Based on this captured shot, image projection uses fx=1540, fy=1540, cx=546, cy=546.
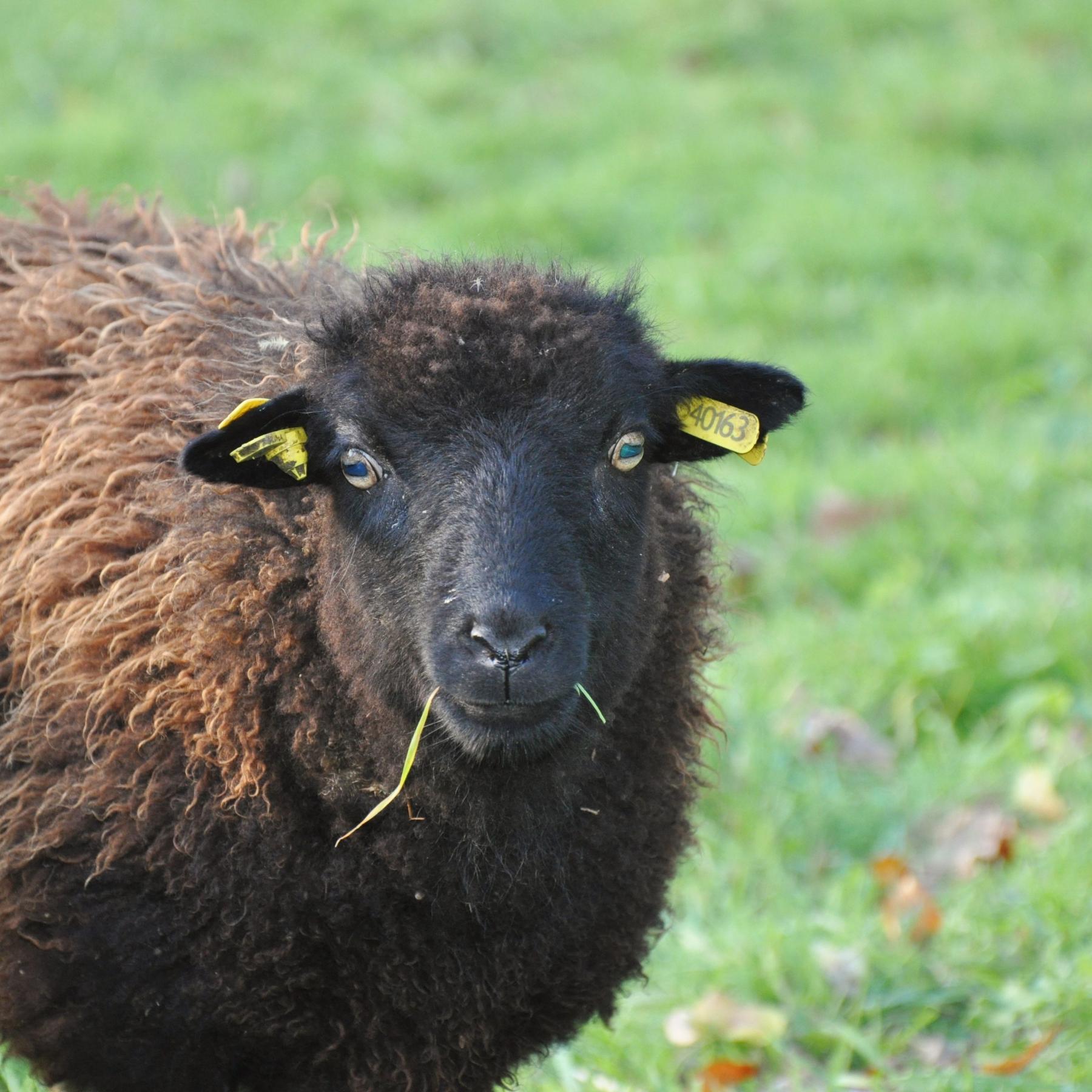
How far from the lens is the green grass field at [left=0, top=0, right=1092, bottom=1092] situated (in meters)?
4.93

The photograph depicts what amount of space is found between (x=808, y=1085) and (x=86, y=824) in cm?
229

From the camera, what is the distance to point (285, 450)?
347 centimetres

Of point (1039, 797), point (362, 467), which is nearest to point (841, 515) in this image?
point (1039, 797)

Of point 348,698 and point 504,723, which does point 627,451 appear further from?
point 348,698

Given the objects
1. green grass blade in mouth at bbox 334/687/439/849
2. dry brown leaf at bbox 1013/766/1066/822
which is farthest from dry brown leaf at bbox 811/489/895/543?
green grass blade in mouth at bbox 334/687/439/849

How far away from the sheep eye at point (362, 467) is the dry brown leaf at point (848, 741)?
10.5ft

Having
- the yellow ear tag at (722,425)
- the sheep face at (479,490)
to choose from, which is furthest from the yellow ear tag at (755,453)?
the sheep face at (479,490)

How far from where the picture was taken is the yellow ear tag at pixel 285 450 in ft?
11.3

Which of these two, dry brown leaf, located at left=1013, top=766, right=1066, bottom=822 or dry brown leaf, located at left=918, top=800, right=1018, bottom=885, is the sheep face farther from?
dry brown leaf, located at left=1013, top=766, right=1066, bottom=822

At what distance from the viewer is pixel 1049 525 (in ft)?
24.8

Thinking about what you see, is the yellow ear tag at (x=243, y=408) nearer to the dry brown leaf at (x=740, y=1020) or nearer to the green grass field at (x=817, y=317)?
the green grass field at (x=817, y=317)

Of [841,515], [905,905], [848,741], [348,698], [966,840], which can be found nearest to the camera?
[348,698]

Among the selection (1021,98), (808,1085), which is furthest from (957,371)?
(808,1085)

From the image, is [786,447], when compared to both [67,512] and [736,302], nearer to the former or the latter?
[736,302]
